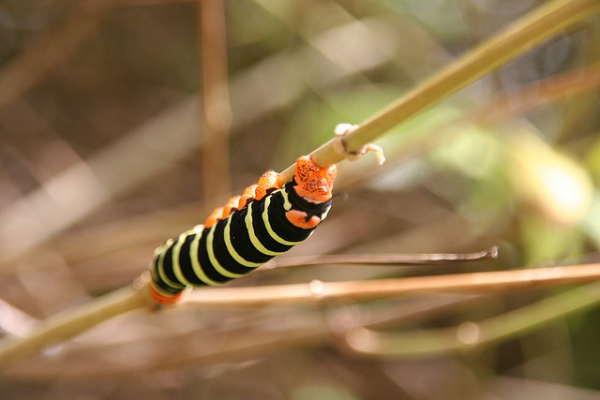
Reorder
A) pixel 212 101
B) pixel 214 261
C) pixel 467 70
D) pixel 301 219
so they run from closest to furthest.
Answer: pixel 467 70 → pixel 301 219 → pixel 214 261 → pixel 212 101

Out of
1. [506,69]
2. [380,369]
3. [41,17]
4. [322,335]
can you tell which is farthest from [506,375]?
[41,17]

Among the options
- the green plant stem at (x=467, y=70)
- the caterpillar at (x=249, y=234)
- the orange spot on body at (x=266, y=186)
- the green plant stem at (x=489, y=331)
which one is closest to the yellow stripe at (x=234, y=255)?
the caterpillar at (x=249, y=234)

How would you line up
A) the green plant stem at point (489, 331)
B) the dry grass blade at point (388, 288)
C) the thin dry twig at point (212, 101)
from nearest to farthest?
the dry grass blade at point (388, 288) → the green plant stem at point (489, 331) → the thin dry twig at point (212, 101)

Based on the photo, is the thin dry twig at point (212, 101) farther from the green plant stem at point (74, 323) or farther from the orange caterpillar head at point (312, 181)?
the orange caterpillar head at point (312, 181)


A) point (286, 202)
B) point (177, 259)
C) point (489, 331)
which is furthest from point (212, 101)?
point (489, 331)

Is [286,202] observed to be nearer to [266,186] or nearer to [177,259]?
[266,186]

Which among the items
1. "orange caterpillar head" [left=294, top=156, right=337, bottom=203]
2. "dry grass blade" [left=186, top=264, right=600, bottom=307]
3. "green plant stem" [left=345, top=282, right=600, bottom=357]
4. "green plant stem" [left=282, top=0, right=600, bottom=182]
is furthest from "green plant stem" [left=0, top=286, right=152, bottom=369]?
"green plant stem" [left=345, top=282, right=600, bottom=357]
